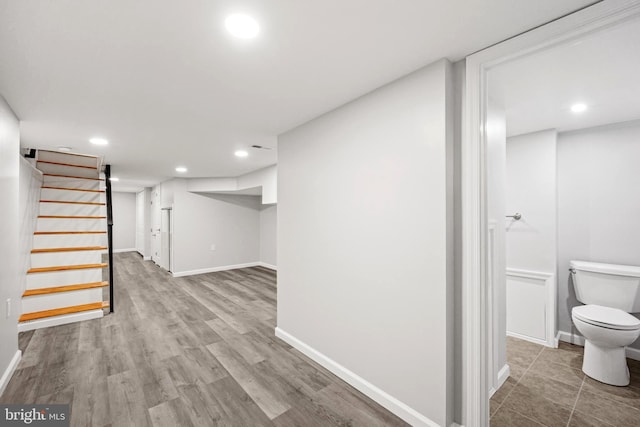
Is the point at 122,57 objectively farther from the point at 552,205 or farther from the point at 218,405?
the point at 552,205

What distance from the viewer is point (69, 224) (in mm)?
3998

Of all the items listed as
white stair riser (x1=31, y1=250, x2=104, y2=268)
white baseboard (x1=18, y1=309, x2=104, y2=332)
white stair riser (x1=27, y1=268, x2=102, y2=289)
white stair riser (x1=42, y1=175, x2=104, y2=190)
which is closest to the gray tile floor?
white baseboard (x1=18, y1=309, x2=104, y2=332)

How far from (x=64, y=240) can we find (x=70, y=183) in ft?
3.11

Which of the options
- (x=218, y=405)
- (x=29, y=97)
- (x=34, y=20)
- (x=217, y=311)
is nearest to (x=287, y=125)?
(x=34, y=20)

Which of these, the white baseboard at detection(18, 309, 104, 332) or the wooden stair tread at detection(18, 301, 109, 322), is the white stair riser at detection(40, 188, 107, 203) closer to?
the wooden stair tread at detection(18, 301, 109, 322)

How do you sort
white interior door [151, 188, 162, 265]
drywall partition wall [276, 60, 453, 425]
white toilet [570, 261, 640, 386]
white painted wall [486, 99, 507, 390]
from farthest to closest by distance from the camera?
white interior door [151, 188, 162, 265], white toilet [570, 261, 640, 386], white painted wall [486, 99, 507, 390], drywall partition wall [276, 60, 453, 425]

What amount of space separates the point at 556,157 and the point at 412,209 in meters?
2.37

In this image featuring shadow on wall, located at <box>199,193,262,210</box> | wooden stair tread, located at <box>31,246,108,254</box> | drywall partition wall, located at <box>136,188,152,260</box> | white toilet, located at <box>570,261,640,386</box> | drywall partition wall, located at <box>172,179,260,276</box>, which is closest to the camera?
white toilet, located at <box>570,261,640,386</box>

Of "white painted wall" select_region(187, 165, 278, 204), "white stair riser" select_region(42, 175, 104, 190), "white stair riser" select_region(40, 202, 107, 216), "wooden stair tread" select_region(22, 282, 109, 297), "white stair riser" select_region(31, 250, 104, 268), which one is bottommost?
"wooden stair tread" select_region(22, 282, 109, 297)

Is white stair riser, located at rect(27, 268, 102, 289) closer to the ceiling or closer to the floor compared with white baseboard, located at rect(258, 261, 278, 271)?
closer to the ceiling

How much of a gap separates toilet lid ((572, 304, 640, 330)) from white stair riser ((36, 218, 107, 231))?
5925 millimetres

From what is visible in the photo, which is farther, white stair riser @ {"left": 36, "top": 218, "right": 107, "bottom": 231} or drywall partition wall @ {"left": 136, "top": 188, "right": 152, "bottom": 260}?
drywall partition wall @ {"left": 136, "top": 188, "right": 152, "bottom": 260}

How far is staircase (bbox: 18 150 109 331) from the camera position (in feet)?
11.4

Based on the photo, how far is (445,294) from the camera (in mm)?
1575
